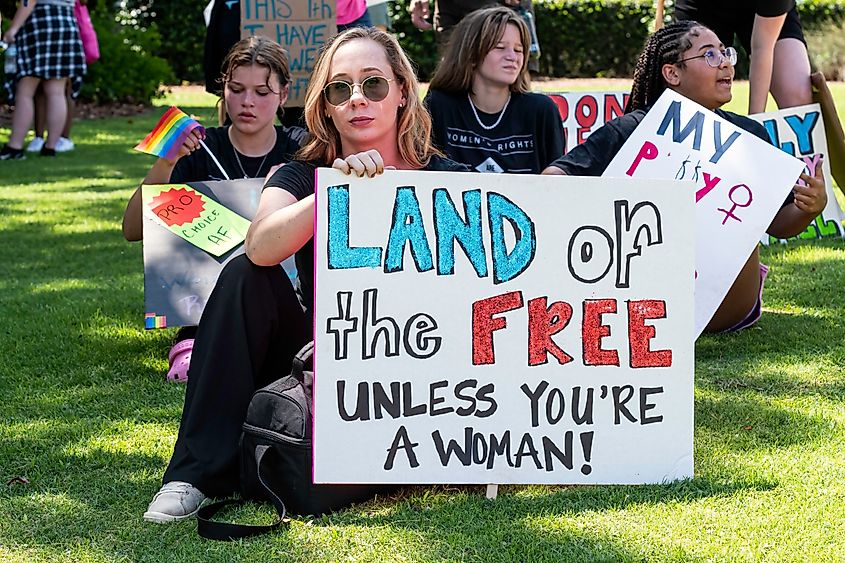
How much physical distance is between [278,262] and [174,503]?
64 centimetres

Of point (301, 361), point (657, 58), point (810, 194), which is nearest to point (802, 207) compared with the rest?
point (810, 194)

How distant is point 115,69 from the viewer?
15.9 metres

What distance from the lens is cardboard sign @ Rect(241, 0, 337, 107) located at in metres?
6.17

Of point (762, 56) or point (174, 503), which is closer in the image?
point (174, 503)

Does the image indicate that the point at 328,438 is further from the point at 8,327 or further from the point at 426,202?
the point at 8,327

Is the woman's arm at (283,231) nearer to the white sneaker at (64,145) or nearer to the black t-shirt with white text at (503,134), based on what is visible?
the black t-shirt with white text at (503,134)

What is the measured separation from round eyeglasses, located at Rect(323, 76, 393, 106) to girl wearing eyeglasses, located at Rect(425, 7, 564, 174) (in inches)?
71.8

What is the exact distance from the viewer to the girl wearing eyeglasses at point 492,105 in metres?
5.12

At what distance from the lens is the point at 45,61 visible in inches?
425

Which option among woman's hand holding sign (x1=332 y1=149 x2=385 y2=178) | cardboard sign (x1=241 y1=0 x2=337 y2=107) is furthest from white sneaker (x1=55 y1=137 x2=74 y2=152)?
woman's hand holding sign (x1=332 y1=149 x2=385 y2=178)

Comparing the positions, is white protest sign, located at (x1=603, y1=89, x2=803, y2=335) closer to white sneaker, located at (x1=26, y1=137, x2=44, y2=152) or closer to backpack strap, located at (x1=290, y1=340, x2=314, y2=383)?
backpack strap, located at (x1=290, y1=340, x2=314, y2=383)

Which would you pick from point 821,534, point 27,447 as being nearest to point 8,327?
point 27,447

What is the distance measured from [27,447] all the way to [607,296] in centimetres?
172

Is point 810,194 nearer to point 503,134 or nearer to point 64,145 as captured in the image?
point 503,134
